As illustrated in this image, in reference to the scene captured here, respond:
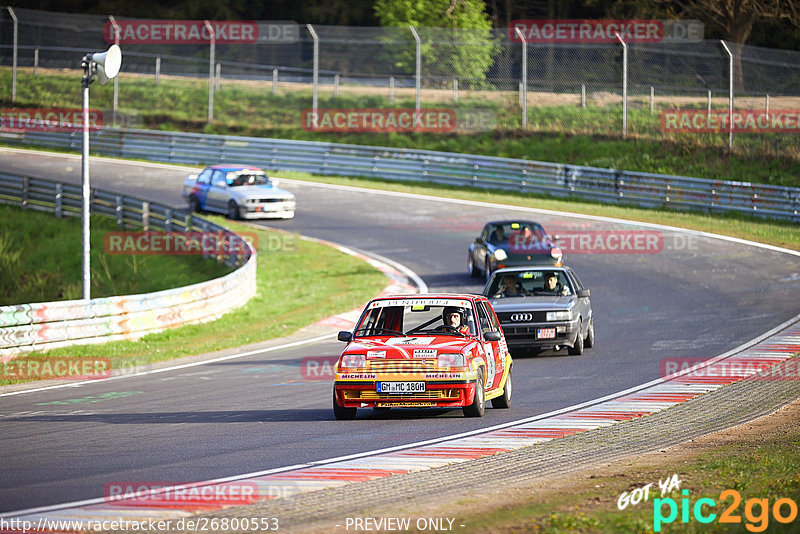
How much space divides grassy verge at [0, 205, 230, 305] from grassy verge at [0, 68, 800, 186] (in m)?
13.7

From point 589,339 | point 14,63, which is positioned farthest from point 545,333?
point 14,63

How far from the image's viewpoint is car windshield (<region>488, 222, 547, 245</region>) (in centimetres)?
2380

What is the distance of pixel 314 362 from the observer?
17.1m

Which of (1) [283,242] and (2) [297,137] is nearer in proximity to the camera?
(1) [283,242]

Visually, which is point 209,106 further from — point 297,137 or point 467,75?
point 467,75

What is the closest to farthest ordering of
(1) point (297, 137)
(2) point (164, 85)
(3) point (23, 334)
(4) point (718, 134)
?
(3) point (23, 334) < (4) point (718, 134) < (1) point (297, 137) < (2) point (164, 85)

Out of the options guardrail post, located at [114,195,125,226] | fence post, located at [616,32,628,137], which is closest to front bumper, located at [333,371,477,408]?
guardrail post, located at [114,195,125,226]

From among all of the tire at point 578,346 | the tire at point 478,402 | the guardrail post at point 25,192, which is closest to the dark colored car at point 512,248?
the tire at point 578,346

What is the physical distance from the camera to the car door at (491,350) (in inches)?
488

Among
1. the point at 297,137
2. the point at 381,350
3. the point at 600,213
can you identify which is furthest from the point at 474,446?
the point at 297,137

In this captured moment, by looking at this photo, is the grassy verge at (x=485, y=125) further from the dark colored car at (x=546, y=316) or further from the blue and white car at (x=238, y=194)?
the dark colored car at (x=546, y=316)

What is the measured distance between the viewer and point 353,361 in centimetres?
1181

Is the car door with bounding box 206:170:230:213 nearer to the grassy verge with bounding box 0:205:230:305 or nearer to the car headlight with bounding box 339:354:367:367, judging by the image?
the grassy verge with bounding box 0:205:230:305

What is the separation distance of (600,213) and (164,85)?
2521 cm
